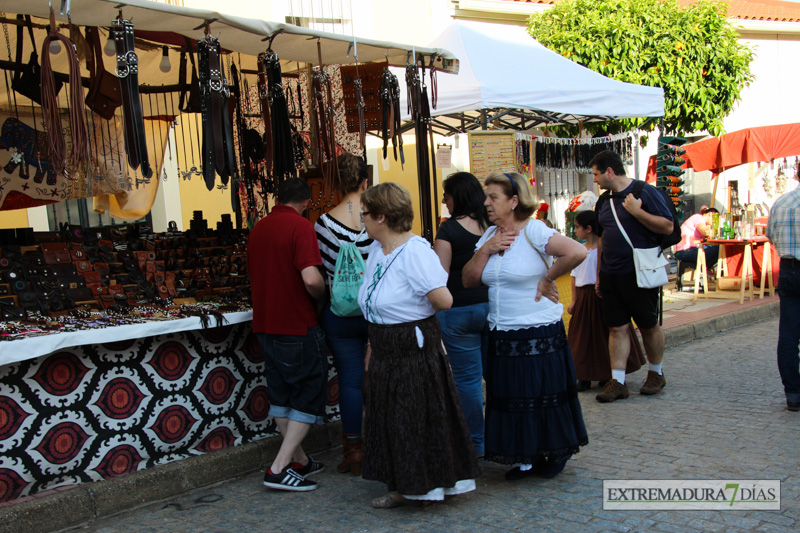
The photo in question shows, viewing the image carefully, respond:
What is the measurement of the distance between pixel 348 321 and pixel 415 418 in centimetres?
88

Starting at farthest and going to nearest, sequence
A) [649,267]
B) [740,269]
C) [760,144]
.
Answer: [760,144]
[740,269]
[649,267]

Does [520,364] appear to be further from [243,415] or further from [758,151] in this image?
[758,151]

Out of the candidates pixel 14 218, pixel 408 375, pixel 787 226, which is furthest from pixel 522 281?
pixel 14 218

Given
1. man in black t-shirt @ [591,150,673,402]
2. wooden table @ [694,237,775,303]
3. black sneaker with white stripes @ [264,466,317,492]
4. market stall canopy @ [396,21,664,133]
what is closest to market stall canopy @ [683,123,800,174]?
wooden table @ [694,237,775,303]

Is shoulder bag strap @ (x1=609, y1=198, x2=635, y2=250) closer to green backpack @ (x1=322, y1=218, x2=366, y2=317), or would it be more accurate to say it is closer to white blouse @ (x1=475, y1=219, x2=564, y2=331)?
white blouse @ (x1=475, y1=219, x2=564, y2=331)

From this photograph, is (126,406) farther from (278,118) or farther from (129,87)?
(278,118)

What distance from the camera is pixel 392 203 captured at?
346 cm

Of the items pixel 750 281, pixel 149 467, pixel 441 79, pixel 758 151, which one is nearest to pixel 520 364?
pixel 149 467

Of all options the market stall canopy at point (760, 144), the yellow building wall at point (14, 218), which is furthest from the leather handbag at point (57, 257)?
the market stall canopy at point (760, 144)

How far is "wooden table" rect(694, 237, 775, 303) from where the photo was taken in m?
9.70

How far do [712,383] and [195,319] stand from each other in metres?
4.18

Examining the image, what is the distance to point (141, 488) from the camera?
3902mm

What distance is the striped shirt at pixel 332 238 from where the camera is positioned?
13.5 ft

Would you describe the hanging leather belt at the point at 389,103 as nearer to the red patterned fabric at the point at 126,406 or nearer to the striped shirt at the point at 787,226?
the red patterned fabric at the point at 126,406
